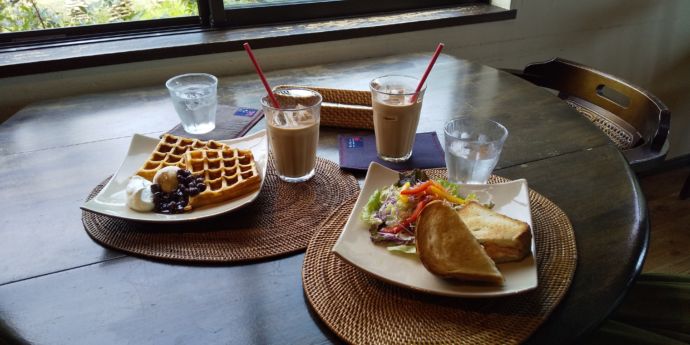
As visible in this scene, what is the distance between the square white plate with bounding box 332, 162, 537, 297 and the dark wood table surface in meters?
0.07

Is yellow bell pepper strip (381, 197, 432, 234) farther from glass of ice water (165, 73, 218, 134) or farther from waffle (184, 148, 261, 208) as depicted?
glass of ice water (165, 73, 218, 134)

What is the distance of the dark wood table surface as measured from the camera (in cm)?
65

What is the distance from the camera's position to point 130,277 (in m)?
0.74

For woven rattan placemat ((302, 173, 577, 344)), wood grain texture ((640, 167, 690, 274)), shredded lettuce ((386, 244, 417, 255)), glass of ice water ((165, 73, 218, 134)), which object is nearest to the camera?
woven rattan placemat ((302, 173, 577, 344))

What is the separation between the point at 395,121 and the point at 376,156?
0.33ft

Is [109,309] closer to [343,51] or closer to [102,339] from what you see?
[102,339]

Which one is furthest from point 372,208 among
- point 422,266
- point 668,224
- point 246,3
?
point 668,224

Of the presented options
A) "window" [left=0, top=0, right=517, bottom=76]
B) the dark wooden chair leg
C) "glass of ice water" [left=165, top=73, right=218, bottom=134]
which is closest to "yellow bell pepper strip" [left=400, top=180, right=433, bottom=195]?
"glass of ice water" [left=165, top=73, right=218, bottom=134]

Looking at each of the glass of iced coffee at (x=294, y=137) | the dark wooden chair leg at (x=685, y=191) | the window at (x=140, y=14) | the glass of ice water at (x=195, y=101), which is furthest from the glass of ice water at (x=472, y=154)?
the dark wooden chair leg at (x=685, y=191)

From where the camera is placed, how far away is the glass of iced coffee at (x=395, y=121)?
3.43 feet

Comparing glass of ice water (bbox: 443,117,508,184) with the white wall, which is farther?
the white wall

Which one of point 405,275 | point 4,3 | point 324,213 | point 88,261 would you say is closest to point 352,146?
point 324,213

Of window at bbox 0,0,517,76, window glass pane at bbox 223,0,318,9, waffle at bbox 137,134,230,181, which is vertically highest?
window glass pane at bbox 223,0,318,9

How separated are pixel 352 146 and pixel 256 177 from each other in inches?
11.9
